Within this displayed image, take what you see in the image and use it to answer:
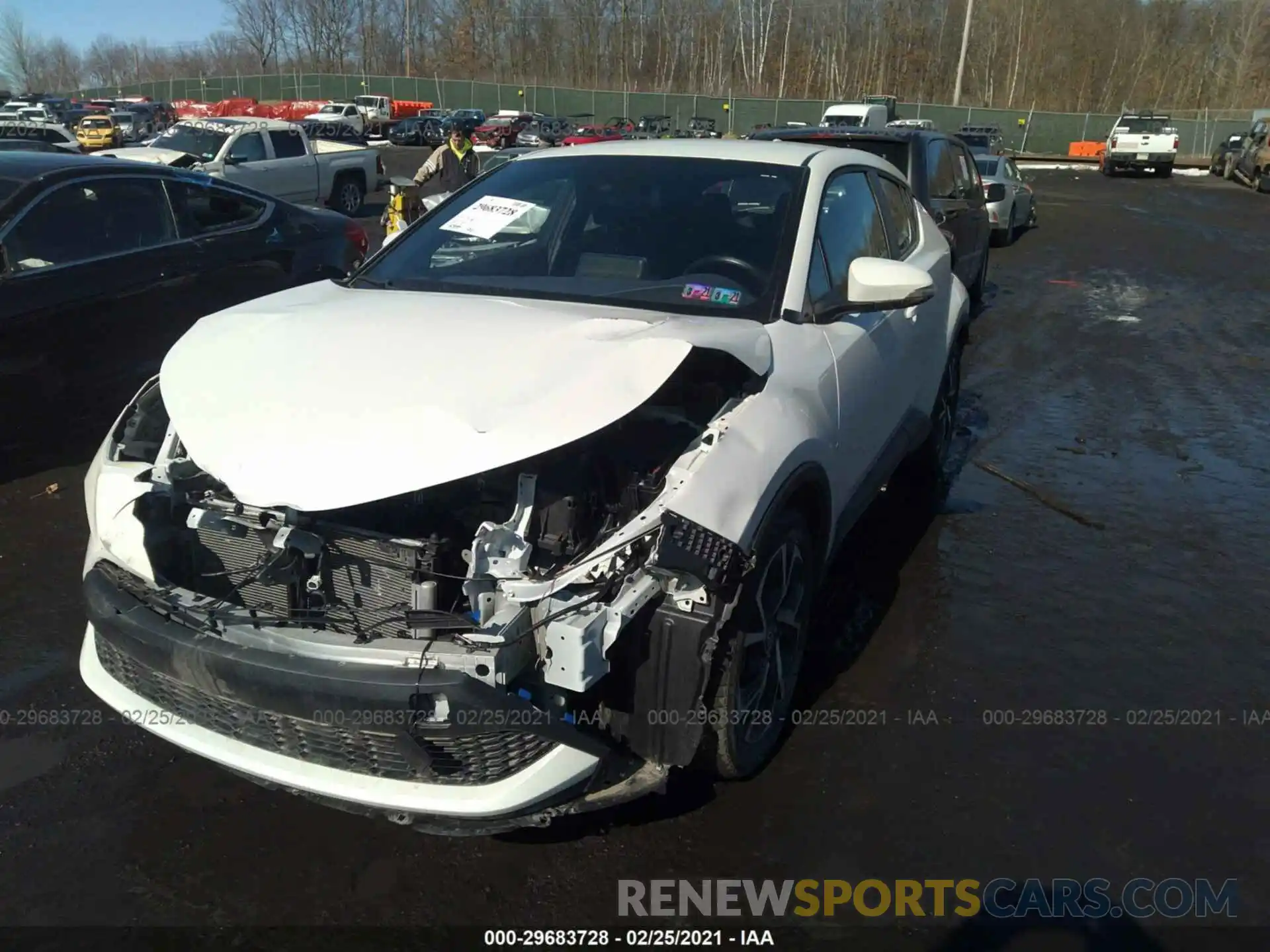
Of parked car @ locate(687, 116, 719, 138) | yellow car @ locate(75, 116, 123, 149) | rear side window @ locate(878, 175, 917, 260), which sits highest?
rear side window @ locate(878, 175, 917, 260)

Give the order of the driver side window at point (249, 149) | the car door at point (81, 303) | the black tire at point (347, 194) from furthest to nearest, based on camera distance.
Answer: the black tire at point (347, 194)
the driver side window at point (249, 149)
the car door at point (81, 303)

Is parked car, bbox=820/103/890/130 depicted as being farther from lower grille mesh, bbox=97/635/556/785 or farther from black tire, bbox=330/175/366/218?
lower grille mesh, bbox=97/635/556/785

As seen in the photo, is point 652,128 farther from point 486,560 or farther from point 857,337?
point 486,560

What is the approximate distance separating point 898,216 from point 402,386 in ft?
10.3

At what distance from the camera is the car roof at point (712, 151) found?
4.02 metres

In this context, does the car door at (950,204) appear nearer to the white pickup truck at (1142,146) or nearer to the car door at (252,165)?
the car door at (252,165)

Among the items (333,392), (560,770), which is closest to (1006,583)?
(560,770)

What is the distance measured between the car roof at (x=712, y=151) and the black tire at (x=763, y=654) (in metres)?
1.66

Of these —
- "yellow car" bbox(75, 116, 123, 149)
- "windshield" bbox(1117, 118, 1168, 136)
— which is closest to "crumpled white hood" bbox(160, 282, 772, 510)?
"yellow car" bbox(75, 116, 123, 149)

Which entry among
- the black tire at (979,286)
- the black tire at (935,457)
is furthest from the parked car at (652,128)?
the black tire at (935,457)

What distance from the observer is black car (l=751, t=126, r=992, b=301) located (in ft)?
26.2

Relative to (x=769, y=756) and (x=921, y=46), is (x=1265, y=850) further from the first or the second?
(x=921, y=46)

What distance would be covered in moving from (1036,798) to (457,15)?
307ft

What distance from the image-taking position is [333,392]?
2656 millimetres
